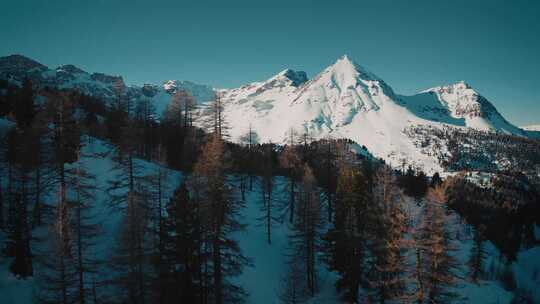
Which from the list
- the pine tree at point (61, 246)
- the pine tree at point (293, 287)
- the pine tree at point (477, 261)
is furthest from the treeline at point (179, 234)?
the pine tree at point (477, 261)

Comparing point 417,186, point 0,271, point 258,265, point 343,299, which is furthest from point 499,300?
point 0,271

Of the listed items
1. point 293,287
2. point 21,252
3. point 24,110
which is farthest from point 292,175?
point 24,110

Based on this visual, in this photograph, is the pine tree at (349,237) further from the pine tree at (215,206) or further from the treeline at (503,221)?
the treeline at (503,221)

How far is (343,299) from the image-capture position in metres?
29.2

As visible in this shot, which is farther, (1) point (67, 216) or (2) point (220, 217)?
(2) point (220, 217)

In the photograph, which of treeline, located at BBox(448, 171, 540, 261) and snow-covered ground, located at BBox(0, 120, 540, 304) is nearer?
snow-covered ground, located at BBox(0, 120, 540, 304)

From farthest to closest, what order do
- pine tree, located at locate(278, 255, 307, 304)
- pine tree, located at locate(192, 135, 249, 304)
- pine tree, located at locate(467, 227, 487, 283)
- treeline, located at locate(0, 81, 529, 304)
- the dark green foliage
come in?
the dark green foliage → pine tree, located at locate(467, 227, 487, 283) → pine tree, located at locate(278, 255, 307, 304) → pine tree, located at locate(192, 135, 249, 304) → treeline, located at locate(0, 81, 529, 304)

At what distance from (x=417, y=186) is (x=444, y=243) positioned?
61648 mm

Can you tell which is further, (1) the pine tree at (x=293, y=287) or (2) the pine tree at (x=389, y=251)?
(1) the pine tree at (x=293, y=287)

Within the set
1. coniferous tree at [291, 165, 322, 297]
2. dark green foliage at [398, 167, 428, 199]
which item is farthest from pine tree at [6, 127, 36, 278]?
dark green foliage at [398, 167, 428, 199]

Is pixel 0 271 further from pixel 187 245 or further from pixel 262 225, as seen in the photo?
pixel 262 225

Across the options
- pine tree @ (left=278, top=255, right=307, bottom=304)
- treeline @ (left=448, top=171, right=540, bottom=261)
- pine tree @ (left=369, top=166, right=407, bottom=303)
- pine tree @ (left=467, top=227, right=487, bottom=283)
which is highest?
pine tree @ (left=369, top=166, right=407, bottom=303)

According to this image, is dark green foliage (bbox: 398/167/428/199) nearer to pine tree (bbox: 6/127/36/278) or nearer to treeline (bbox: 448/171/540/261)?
treeline (bbox: 448/171/540/261)

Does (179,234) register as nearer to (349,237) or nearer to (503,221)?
(349,237)
